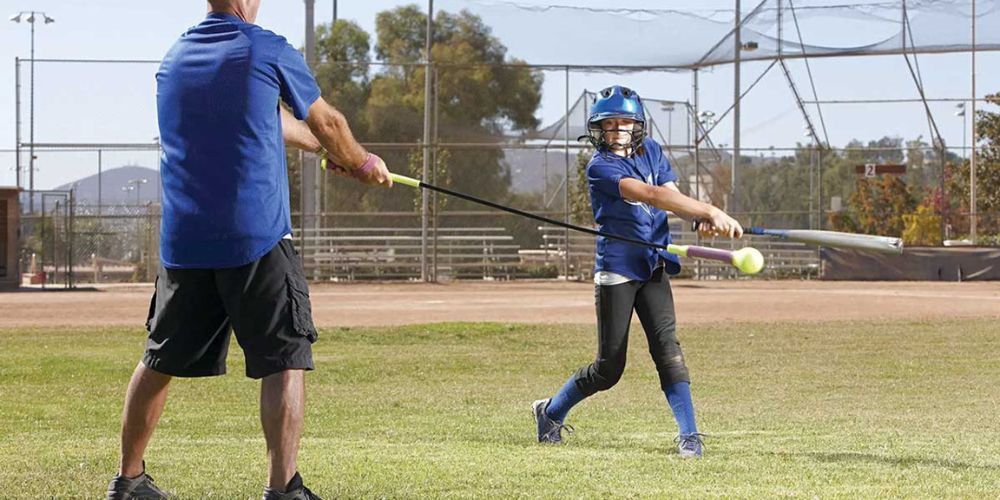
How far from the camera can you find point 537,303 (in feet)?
81.9

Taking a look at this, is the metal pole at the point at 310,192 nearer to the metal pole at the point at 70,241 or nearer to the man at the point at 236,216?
the metal pole at the point at 70,241

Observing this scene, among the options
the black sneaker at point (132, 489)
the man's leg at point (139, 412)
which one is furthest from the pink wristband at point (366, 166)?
the black sneaker at point (132, 489)

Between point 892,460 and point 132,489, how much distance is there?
343 centimetres

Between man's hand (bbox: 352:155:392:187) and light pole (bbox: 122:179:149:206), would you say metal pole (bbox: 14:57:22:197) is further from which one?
man's hand (bbox: 352:155:392:187)

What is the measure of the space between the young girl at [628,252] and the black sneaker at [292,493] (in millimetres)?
2633

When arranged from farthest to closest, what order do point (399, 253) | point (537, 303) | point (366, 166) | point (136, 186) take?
1. point (136, 186)
2. point (399, 253)
3. point (537, 303)
4. point (366, 166)

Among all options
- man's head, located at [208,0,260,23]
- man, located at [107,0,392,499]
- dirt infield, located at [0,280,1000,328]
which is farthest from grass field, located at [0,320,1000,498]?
dirt infield, located at [0,280,1000,328]

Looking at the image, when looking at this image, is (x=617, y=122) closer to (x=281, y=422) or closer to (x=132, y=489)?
(x=281, y=422)

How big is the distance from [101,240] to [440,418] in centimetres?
2408

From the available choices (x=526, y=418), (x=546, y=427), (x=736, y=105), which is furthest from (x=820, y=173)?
(x=546, y=427)

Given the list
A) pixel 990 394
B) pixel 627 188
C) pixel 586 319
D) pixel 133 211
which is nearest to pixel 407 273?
pixel 133 211

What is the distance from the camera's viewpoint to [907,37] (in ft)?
109

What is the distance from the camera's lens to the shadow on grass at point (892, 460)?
264 inches

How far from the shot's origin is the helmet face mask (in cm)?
741
